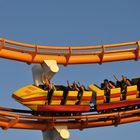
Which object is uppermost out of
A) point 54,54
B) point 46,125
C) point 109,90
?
point 54,54

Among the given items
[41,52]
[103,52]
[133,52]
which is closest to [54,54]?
[41,52]

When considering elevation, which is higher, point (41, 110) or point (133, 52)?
point (133, 52)

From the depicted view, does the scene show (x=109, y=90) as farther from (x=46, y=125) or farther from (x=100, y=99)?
(x=46, y=125)

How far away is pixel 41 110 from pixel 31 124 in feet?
1.79

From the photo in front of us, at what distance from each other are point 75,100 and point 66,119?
608 mm

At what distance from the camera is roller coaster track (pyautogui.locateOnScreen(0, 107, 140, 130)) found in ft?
40.9

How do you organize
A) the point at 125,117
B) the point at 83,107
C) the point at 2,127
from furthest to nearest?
the point at 125,117 → the point at 83,107 → the point at 2,127

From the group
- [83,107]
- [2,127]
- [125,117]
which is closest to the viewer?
[2,127]

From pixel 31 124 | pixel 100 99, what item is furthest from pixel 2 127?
pixel 100 99

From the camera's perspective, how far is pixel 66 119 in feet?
43.7

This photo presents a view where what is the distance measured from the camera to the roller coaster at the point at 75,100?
12773mm

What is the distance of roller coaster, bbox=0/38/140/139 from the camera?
41.9 feet

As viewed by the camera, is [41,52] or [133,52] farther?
[133,52]

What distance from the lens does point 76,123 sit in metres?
13.7
